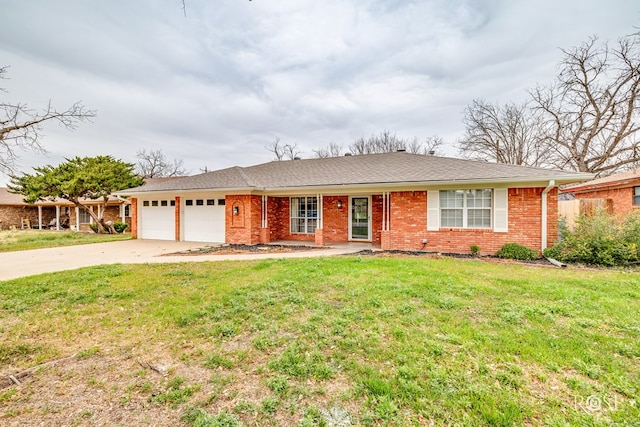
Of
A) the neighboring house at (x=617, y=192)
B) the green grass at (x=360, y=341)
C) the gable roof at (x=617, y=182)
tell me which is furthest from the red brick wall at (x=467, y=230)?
the gable roof at (x=617, y=182)

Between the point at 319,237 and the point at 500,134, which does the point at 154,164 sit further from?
the point at 500,134

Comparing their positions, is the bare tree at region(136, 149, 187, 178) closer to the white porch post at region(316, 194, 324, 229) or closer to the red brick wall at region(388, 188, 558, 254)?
the white porch post at region(316, 194, 324, 229)

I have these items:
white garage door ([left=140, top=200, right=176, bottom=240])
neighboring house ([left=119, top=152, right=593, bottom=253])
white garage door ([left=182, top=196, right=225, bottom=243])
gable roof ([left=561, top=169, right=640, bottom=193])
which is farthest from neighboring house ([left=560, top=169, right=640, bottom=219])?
white garage door ([left=140, top=200, right=176, bottom=240])

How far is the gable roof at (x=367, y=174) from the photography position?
9.54 meters

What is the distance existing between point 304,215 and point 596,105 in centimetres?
1990

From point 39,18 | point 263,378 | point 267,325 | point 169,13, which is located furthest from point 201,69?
point 263,378

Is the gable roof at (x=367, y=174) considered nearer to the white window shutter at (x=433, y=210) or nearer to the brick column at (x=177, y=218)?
the white window shutter at (x=433, y=210)

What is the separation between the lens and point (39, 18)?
571 centimetres

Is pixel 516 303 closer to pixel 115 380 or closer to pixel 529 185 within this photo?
pixel 115 380

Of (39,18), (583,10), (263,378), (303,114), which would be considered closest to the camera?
(263,378)

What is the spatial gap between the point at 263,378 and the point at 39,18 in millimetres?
7836

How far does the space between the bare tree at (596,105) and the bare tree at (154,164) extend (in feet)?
140

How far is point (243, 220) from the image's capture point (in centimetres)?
1294

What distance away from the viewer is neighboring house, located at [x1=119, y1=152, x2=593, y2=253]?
383 inches
